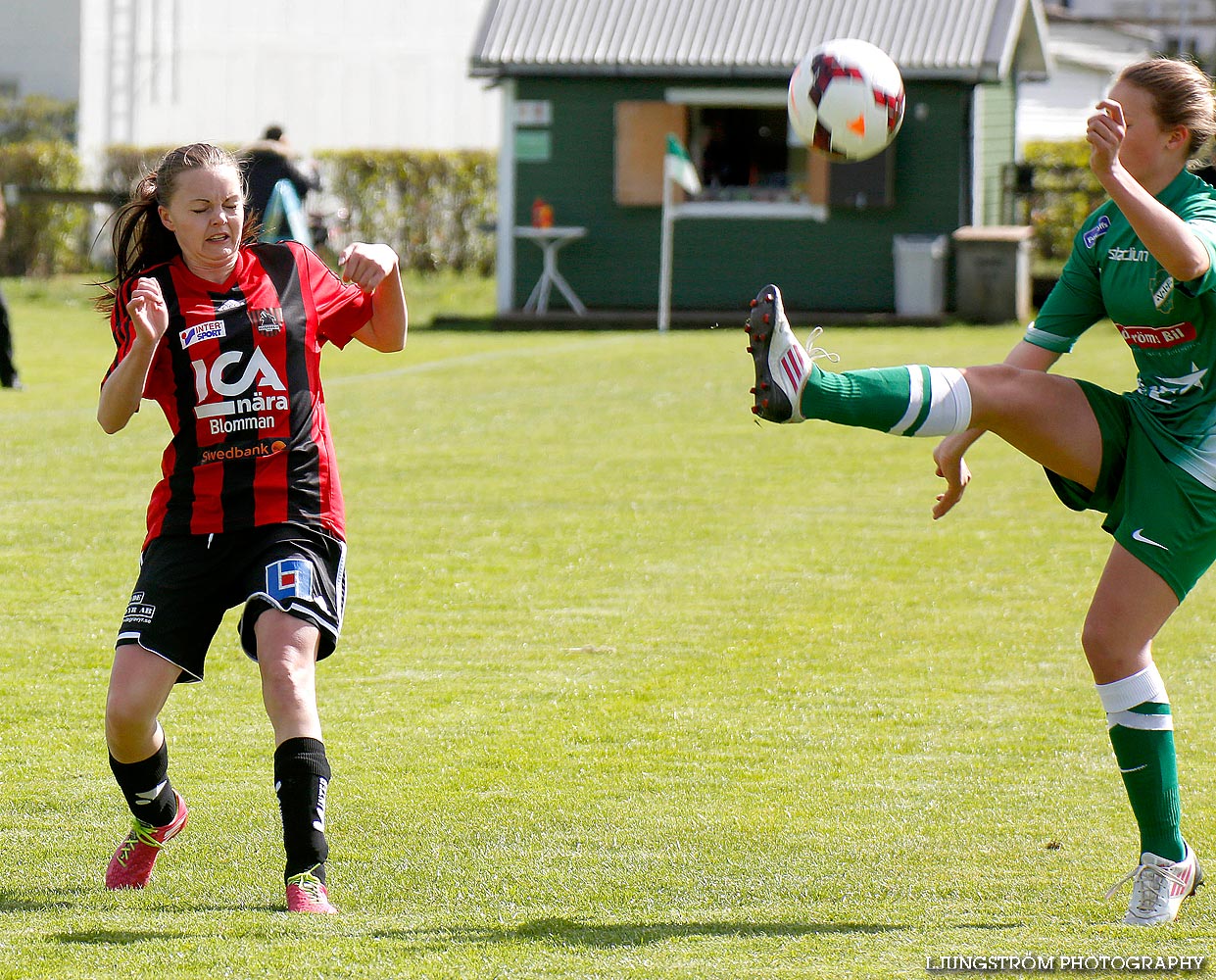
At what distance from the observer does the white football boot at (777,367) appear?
13.2 feet

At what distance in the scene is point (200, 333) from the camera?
430 cm

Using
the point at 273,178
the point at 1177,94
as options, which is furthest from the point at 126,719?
the point at 273,178

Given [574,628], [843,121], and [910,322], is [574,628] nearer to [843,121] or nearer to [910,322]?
[843,121]

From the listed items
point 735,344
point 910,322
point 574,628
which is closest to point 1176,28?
point 910,322

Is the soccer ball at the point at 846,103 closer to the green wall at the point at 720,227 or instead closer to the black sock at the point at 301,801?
the black sock at the point at 301,801

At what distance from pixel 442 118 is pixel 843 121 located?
30897 millimetres

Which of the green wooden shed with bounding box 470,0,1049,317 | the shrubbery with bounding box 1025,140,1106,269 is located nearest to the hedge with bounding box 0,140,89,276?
the green wooden shed with bounding box 470,0,1049,317

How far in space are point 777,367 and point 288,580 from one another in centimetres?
128

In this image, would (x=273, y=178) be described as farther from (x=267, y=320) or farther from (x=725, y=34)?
(x=267, y=320)

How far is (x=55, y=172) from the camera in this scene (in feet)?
89.7

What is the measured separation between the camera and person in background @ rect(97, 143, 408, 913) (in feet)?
13.4

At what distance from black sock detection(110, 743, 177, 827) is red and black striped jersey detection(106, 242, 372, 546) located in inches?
23.0

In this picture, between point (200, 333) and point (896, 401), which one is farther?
point (200, 333)

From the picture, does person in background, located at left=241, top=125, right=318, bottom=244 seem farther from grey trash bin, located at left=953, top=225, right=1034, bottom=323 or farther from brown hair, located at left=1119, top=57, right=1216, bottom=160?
brown hair, located at left=1119, top=57, right=1216, bottom=160
